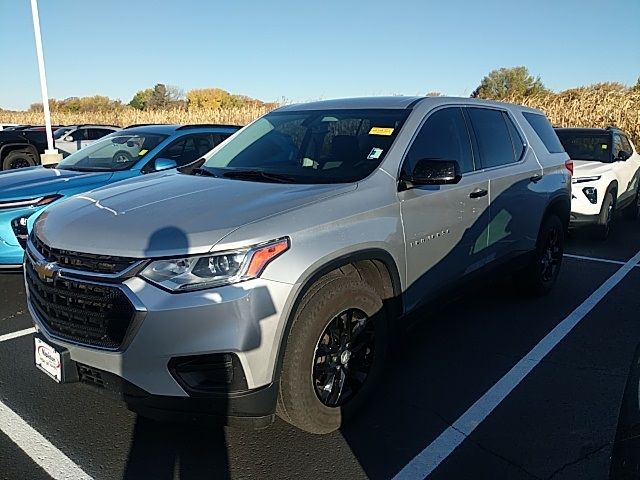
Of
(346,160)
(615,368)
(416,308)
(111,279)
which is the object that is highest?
(346,160)

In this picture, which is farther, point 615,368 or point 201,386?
point 615,368

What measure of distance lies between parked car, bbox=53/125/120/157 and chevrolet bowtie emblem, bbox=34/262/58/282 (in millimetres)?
11661

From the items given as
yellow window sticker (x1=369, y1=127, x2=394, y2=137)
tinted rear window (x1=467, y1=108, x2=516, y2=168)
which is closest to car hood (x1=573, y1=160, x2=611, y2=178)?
tinted rear window (x1=467, y1=108, x2=516, y2=168)

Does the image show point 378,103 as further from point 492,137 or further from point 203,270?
point 203,270

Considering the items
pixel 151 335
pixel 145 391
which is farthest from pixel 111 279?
pixel 145 391

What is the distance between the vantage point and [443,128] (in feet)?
13.0

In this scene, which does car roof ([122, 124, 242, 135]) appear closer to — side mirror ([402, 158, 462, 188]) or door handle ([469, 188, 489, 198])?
door handle ([469, 188, 489, 198])

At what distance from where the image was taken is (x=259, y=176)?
3449 millimetres

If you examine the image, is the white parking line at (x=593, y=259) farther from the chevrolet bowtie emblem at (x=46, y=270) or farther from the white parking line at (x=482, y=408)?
the chevrolet bowtie emblem at (x=46, y=270)

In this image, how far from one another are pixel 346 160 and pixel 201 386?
1.75 meters

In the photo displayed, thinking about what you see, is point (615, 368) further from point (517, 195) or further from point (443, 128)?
point (443, 128)

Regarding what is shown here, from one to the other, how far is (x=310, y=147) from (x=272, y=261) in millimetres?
1553

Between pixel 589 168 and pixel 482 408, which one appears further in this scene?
pixel 589 168

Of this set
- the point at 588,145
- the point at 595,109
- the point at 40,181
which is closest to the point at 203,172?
the point at 40,181
